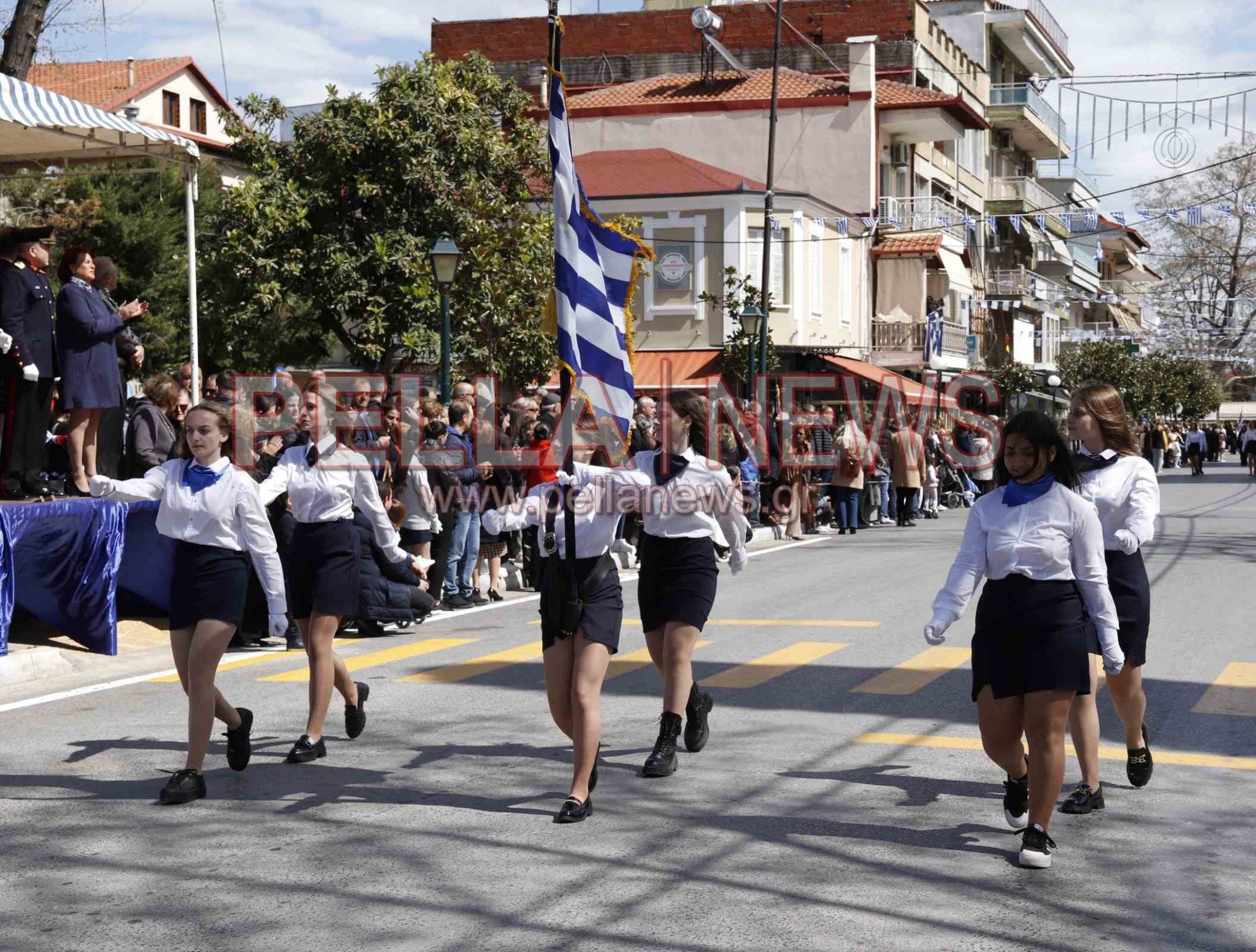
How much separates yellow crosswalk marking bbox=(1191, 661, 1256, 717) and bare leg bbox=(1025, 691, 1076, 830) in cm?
371

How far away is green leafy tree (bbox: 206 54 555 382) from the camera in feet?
103

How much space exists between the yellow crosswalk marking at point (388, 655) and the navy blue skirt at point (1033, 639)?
5.67 metres

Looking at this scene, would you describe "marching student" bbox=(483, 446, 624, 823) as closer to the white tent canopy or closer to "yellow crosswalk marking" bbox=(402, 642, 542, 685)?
"yellow crosswalk marking" bbox=(402, 642, 542, 685)

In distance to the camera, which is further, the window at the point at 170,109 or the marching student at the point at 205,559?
the window at the point at 170,109

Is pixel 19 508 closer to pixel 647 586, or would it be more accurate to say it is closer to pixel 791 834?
pixel 647 586

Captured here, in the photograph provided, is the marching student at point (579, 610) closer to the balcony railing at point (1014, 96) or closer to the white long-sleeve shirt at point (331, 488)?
the white long-sleeve shirt at point (331, 488)

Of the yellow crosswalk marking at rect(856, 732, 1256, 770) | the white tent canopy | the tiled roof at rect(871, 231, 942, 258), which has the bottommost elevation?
the yellow crosswalk marking at rect(856, 732, 1256, 770)

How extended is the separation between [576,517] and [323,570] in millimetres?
1634

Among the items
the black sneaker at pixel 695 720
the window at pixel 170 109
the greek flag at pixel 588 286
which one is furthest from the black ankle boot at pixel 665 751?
the window at pixel 170 109

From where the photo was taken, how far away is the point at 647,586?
788cm

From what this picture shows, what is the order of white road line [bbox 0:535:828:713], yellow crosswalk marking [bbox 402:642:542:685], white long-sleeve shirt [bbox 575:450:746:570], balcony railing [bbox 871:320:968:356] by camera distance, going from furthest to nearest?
balcony railing [bbox 871:320:968:356] → yellow crosswalk marking [bbox 402:642:542:685] → white road line [bbox 0:535:828:713] → white long-sleeve shirt [bbox 575:450:746:570]

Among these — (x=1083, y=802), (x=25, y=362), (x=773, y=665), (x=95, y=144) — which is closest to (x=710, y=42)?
(x=95, y=144)

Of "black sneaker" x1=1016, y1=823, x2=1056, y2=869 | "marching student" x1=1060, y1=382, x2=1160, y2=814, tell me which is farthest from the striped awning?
"black sneaker" x1=1016, y1=823, x2=1056, y2=869

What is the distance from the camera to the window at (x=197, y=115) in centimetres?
6331
